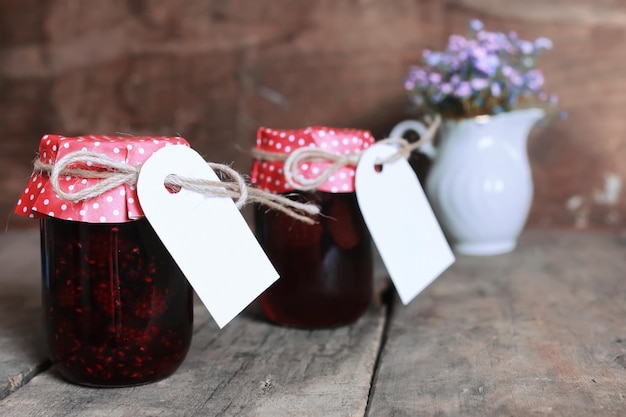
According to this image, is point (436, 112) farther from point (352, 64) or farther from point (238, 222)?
point (238, 222)

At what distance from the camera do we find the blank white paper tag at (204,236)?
59cm

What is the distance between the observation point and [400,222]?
78 cm

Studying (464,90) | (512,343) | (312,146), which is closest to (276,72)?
(464,90)

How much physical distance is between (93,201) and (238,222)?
4.7 inches

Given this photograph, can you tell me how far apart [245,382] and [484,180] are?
66cm

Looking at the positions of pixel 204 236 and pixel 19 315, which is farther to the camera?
pixel 19 315

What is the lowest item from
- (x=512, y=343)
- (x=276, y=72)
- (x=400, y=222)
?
(x=512, y=343)

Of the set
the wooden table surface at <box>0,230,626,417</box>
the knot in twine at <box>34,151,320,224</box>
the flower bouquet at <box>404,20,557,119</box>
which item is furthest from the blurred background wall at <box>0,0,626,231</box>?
the knot in twine at <box>34,151,320,224</box>

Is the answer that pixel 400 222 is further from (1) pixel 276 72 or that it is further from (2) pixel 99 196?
(1) pixel 276 72

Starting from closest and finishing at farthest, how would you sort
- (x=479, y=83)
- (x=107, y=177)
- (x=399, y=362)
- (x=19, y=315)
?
(x=107, y=177) → (x=399, y=362) → (x=19, y=315) → (x=479, y=83)

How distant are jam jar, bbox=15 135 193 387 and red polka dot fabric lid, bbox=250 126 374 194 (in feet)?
0.48

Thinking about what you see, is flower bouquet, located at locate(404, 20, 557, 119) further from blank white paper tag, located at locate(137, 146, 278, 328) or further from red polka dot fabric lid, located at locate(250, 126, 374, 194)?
blank white paper tag, located at locate(137, 146, 278, 328)

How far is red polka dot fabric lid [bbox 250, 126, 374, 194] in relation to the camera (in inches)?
29.3

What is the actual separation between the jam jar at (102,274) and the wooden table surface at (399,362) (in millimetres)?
27
